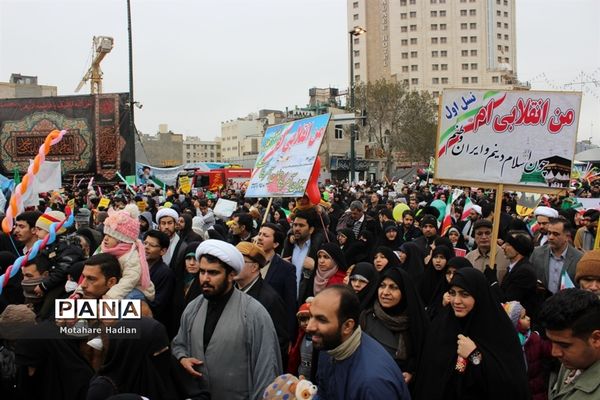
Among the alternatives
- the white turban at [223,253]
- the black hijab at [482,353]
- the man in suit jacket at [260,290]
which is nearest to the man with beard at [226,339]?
the white turban at [223,253]

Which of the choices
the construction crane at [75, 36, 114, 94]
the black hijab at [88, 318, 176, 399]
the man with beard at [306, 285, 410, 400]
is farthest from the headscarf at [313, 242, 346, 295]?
the construction crane at [75, 36, 114, 94]

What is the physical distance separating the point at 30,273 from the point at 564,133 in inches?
206

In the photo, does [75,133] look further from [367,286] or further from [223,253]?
[223,253]

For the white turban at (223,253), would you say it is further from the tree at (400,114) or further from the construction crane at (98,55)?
the construction crane at (98,55)

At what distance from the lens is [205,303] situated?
3529 mm

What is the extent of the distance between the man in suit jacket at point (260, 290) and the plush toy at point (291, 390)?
147 cm

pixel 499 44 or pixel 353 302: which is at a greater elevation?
pixel 499 44

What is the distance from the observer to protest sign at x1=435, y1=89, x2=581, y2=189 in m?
5.94

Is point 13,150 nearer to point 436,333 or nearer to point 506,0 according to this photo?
point 436,333

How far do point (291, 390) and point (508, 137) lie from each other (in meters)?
4.36

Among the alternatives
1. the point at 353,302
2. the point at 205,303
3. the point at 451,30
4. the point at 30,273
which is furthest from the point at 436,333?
the point at 451,30

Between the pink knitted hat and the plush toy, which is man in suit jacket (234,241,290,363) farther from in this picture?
the plush toy

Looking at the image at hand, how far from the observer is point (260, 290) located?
4383mm

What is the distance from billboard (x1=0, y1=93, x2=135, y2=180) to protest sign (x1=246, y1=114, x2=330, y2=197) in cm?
2525
